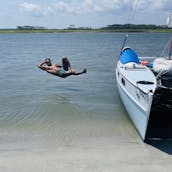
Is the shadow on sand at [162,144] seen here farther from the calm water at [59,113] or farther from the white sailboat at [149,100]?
the calm water at [59,113]

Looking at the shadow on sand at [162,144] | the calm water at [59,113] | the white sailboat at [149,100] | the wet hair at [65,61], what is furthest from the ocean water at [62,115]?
the wet hair at [65,61]

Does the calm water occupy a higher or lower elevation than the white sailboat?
lower

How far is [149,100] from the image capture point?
8.65 meters

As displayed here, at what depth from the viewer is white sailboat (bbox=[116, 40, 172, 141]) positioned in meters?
9.14

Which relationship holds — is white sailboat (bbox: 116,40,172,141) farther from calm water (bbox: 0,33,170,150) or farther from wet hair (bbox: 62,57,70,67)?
wet hair (bbox: 62,57,70,67)

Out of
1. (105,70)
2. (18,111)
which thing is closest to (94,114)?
(18,111)

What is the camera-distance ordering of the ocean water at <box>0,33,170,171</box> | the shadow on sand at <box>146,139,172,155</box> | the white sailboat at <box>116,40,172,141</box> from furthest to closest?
the ocean water at <box>0,33,170,171</box>, the white sailboat at <box>116,40,172,141</box>, the shadow on sand at <box>146,139,172,155</box>

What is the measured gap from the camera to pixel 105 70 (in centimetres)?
2453

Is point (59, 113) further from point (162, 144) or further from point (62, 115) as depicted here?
point (162, 144)

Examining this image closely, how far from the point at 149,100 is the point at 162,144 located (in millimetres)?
1404

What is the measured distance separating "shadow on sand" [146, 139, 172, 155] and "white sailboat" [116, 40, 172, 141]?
0.23 metres

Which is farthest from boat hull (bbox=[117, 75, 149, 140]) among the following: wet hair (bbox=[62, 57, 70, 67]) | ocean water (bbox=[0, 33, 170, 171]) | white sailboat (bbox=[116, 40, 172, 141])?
wet hair (bbox=[62, 57, 70, 67])

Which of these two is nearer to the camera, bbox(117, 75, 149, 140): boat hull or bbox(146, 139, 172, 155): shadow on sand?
bbox(146, 139, 172, 155): shadow on sand

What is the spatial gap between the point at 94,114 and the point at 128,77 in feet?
6.87
